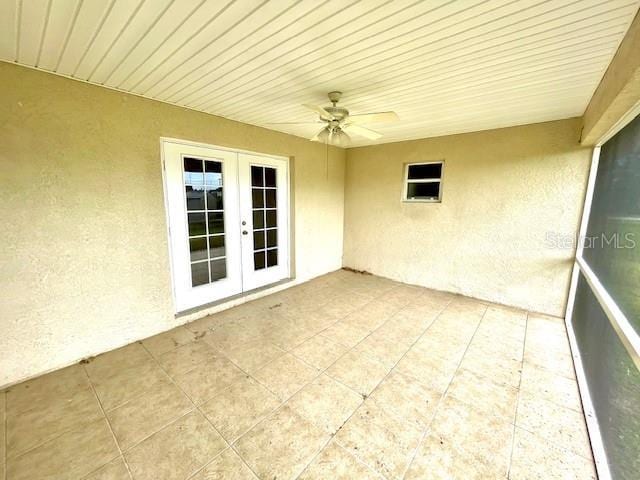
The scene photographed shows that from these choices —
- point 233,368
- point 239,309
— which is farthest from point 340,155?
point 233,368

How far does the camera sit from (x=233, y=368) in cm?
219

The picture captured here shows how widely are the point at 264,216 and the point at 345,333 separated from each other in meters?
2.01

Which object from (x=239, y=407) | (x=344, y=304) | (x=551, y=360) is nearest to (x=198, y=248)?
(x=239, y=407)

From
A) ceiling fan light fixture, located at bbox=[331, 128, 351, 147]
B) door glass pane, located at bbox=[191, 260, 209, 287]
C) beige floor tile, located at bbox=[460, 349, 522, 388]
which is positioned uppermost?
ceiling fan light fixture, located at bbox=[331, 128, 351, 147]

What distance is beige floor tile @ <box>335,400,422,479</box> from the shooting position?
55.7 inches

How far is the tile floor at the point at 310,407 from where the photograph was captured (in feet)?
4.62

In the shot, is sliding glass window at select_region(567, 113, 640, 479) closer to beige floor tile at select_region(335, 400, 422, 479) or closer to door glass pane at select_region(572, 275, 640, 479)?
door glass pane at select_region(572, 275, 640, 479)

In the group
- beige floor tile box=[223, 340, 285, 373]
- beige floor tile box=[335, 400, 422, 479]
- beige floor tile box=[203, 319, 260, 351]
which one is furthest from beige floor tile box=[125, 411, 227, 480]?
beige floor tile box=[203, 319, 260, 351]

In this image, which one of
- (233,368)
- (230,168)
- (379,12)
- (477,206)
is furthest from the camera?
(477,206)

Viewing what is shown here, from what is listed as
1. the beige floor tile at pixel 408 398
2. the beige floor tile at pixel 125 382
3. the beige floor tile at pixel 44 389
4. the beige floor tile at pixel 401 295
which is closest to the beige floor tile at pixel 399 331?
the beige floor tile at pixel 401 295

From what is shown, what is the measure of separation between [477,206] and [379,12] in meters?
3.03

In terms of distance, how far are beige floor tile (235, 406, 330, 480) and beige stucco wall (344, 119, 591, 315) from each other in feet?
10.3

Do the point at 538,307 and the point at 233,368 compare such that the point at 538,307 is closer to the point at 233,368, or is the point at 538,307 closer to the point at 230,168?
the point at 233,368

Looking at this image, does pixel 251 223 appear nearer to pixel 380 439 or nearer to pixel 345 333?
pixel 345 333
